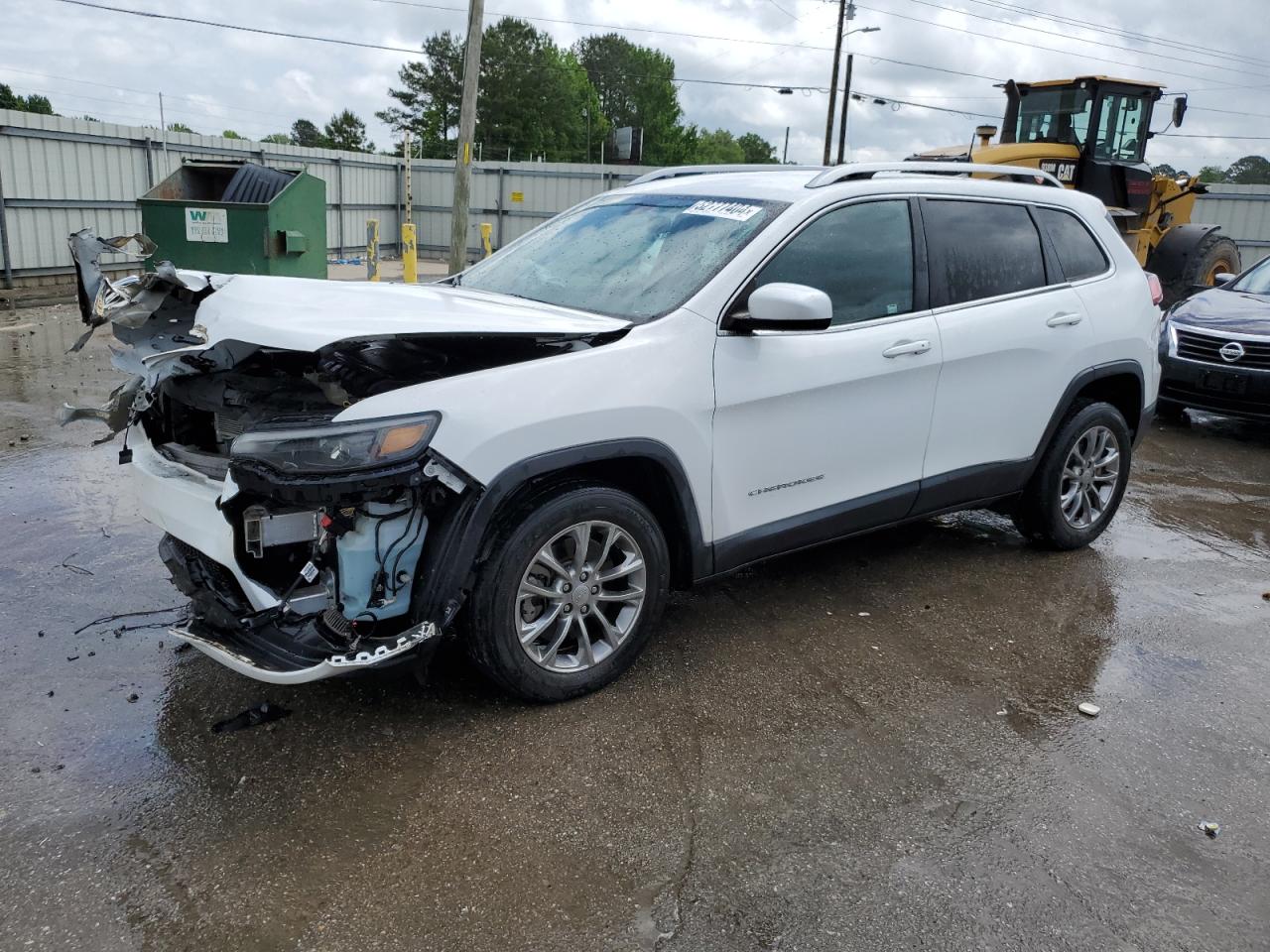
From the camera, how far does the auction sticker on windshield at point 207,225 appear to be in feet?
32.8

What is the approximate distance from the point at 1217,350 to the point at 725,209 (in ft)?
20.0

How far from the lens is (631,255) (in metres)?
4.11

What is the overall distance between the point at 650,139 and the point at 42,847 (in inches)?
3978

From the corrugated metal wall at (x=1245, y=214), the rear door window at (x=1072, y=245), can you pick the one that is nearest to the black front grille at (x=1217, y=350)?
the rear door window at (x=1072, y=245)

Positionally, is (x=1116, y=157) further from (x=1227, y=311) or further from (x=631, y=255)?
(x=631, y=255)

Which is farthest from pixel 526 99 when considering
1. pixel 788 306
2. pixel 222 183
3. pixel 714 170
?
pixel 788 306

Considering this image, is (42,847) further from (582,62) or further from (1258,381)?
(582,62)

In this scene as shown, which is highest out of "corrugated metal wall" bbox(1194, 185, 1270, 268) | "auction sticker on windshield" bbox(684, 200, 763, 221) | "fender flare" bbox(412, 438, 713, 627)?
"corrugated metal wall" bbox(1194, 185, 1270, 268)

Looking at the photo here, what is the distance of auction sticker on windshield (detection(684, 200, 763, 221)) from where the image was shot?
4.00m

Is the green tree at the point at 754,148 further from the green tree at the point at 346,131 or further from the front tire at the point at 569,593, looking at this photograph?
the front tire at the point at 569,593

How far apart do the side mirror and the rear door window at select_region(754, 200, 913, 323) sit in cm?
25

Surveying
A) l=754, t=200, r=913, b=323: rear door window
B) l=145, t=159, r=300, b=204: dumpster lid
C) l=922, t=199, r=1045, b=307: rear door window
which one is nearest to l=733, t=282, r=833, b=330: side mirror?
l=754, t=200, r=913, b=323: rear door window

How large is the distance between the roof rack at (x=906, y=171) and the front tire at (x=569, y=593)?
65.3 inches

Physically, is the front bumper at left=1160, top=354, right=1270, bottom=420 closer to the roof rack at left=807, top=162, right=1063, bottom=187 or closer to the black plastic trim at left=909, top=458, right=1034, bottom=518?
the roof rack at left=807, top=162, right=1063, bottom=187
